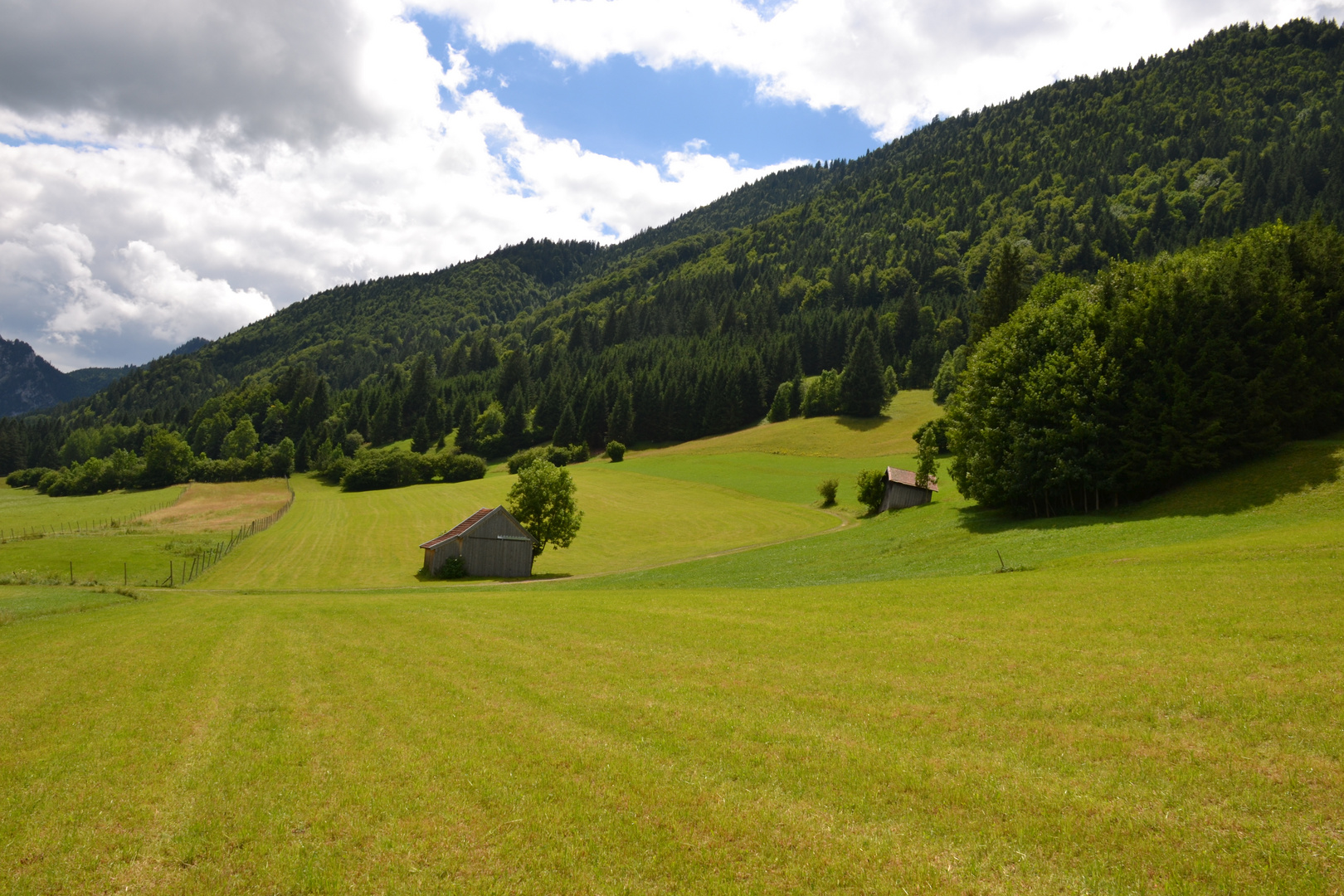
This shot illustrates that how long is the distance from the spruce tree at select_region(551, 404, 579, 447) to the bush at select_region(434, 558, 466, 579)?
82.9 metres

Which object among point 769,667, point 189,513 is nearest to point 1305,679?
point 769,667

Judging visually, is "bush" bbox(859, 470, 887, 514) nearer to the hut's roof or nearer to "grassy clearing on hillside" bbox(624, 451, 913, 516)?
"grassy clearing on hillside" bbox(624, 451, 913, 516)

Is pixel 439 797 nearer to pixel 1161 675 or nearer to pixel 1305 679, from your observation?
pixel 1161 675

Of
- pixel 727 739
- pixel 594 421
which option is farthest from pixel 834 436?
pixel 727 739

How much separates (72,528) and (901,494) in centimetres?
9291

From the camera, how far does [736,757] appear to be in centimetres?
1006

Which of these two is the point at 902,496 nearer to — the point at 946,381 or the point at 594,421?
the point at 946,381

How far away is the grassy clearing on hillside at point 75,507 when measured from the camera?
271ft

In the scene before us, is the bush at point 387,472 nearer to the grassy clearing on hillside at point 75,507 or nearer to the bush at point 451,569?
the grassy clearing on hillside at point 75,507

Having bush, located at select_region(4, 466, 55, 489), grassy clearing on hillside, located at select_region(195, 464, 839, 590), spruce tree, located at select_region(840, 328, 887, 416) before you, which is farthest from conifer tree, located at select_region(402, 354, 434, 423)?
spruce tree, located at select_region(840, 328, 887, 416)

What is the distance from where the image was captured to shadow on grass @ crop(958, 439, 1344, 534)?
1193 inches

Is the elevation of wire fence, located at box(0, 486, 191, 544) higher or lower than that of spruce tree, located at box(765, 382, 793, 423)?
lower

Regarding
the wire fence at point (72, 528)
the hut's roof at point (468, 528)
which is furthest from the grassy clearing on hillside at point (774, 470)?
the wire fence at point (72, 528)

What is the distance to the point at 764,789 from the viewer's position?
898cm
